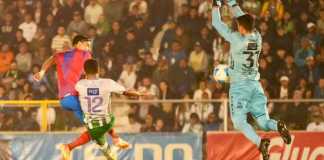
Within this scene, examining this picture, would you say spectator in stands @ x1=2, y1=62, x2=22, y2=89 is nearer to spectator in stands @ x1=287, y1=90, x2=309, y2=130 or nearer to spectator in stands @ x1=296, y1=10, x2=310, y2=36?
spectator in stands @ x1=296, y1=10, x2=310, y2=36

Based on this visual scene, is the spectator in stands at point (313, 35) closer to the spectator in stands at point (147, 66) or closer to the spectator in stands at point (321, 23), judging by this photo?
the spectator in stands at point (321, 23)

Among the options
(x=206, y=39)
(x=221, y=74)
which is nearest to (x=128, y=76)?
(x=206, y=39)

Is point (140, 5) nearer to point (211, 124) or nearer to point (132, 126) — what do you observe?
point (132, 126)

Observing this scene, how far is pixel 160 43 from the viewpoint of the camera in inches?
957

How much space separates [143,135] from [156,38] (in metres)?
4.65

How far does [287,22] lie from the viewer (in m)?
24.2

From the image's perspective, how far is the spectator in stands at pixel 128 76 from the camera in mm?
23281

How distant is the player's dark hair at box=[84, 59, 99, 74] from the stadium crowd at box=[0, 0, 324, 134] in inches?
207

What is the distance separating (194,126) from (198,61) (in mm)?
3592

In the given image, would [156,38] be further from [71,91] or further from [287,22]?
[71,91]

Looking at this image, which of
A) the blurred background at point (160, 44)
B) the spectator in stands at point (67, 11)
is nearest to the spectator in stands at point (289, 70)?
the blurred background at point (160, 44)

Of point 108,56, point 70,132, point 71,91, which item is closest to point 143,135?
point 70,132

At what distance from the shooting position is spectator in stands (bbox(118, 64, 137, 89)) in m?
23.3

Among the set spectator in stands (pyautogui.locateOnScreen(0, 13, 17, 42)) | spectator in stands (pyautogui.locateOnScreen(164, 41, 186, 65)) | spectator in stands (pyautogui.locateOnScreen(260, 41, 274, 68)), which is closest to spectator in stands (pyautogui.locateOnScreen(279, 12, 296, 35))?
spectator in stands (pyautogui.locateOnScreen(260, 41, 274, 68))
